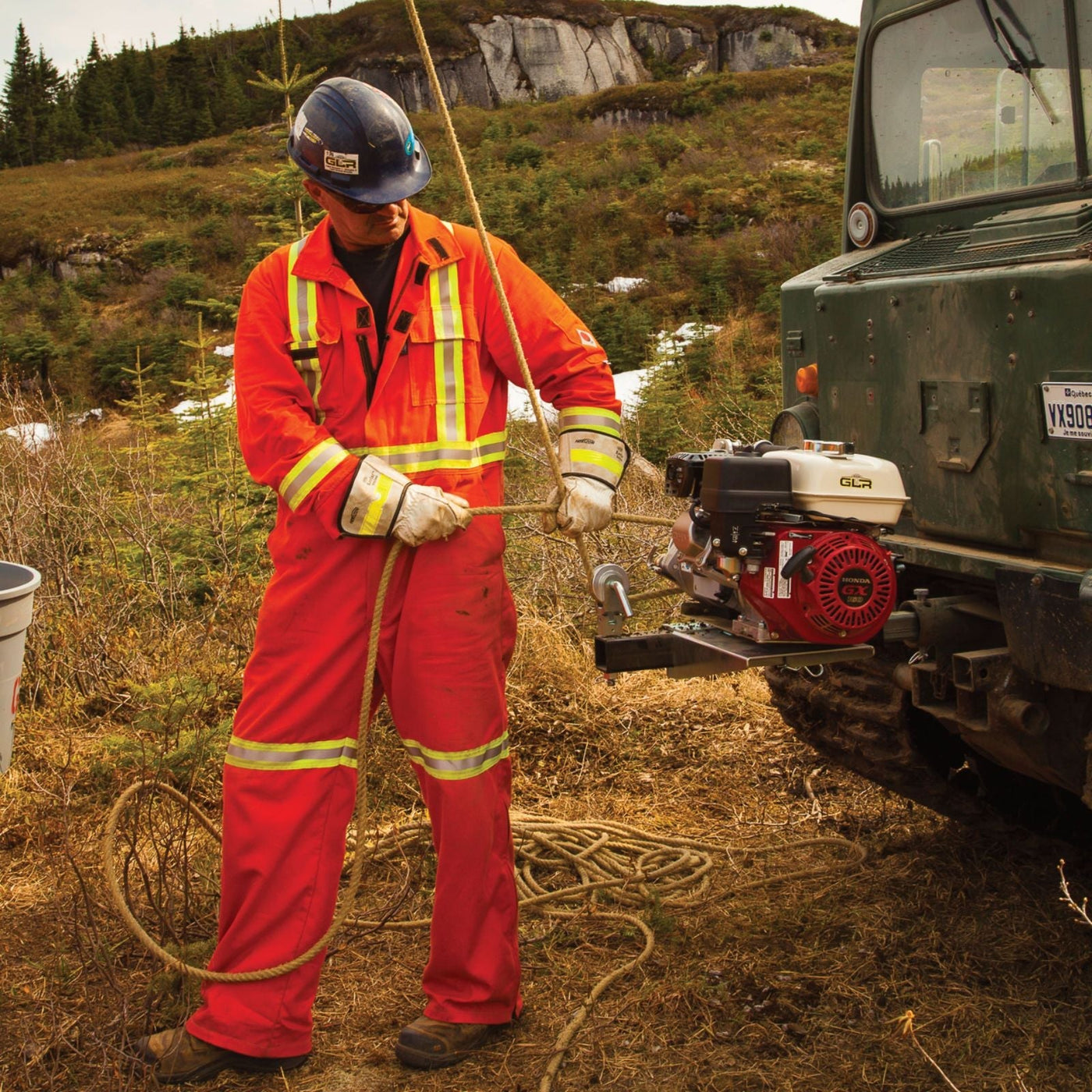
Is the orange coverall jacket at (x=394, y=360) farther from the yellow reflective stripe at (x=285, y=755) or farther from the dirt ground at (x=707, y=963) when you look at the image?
the dirt ground at (x=707, y=963)

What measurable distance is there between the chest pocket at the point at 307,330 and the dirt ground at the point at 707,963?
1273 millimetres

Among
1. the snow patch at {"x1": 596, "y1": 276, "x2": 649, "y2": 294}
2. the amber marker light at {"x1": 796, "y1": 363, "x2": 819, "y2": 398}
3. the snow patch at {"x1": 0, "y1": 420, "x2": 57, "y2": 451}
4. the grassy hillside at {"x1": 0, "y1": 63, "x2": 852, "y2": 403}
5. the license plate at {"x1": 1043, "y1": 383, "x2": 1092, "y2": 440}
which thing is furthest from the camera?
the snow patch at {"x1": 596, "y1": 276, "x2": 649, "y2": 294}

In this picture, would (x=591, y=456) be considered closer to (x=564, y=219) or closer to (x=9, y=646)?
(x=9, y=646)

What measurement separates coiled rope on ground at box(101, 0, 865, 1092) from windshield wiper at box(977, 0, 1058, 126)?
1585mm

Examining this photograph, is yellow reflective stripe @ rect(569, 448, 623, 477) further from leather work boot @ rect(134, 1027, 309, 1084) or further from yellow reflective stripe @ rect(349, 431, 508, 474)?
leather work boot @ rect(134, 1027, 309, 1084)

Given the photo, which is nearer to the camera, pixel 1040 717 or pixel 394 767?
pixel 1040 717

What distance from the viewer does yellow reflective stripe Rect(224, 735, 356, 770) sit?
2.91m

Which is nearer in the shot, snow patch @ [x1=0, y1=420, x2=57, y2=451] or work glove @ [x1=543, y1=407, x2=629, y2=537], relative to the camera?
work glove @ [x1=543, y1=407, x2=629, y2=537]

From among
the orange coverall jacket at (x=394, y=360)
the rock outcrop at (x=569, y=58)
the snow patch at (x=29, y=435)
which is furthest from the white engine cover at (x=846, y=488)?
the rock outcrop at (x=569, y=58)

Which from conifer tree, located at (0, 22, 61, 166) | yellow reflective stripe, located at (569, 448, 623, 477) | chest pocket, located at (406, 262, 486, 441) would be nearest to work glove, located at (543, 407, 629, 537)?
yellow reflective stripe, located at (569, 448, 623, 477)

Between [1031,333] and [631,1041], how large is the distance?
1.94m

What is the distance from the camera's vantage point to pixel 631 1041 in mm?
3031

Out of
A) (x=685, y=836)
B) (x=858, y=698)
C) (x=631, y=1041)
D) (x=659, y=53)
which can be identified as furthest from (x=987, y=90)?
(x=659, y=53)

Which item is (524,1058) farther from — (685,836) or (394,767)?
(394,767)
